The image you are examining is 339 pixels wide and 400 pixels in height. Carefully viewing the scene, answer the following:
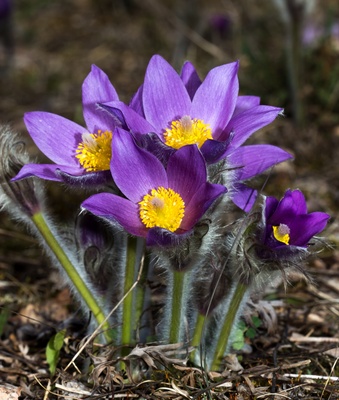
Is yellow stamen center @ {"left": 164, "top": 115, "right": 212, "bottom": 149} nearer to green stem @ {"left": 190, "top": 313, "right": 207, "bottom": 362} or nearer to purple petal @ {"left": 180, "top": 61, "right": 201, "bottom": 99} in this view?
purple petal @ {"left": 180, "top": 61, "right": 201, "bottom": 99}

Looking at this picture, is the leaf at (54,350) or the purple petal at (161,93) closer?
the purple petal at (161,93)

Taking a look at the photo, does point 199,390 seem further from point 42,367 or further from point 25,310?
point 25,310

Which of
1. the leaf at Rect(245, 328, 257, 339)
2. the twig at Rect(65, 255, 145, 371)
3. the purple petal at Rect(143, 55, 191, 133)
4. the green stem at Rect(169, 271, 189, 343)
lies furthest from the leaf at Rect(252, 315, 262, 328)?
the purple petal at Rect(143, 55, 191, 133)

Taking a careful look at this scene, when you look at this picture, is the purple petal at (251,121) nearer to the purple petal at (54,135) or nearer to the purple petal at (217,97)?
the purple petal at (217,97)

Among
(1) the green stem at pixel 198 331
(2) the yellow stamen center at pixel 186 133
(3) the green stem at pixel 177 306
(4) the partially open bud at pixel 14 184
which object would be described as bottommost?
(1) the green stem at pixel 198 331

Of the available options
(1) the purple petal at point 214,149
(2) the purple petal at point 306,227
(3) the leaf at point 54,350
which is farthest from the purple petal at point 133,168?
(3) the leaf at point 54,350

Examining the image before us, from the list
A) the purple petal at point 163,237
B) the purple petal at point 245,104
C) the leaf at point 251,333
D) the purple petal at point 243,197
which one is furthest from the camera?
the leaf at point 251,333

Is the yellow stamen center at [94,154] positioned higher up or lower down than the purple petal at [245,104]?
lower down
